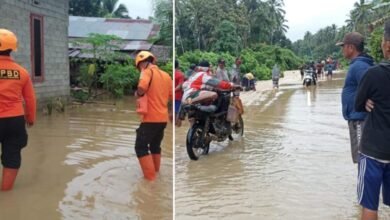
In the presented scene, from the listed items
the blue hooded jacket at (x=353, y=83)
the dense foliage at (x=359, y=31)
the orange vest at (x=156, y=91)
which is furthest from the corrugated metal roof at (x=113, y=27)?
the dense foliage at (x=359, y=31)

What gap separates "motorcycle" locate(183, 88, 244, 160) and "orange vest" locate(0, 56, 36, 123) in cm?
214

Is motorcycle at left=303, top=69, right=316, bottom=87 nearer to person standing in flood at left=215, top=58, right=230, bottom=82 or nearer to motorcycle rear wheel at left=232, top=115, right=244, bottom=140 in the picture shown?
person standing in flood at left=215, top=58, right=230, bottom=82

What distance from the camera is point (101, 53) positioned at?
224 centimetres

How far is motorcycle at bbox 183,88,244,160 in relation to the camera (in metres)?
4.52

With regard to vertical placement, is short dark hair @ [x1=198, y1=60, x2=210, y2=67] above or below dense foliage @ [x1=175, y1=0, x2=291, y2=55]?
below

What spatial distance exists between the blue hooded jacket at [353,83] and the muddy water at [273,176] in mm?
666

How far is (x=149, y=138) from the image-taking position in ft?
9.79

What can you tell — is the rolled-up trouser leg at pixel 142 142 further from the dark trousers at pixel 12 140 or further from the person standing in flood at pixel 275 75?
the person standing in flood at pixel 275 75

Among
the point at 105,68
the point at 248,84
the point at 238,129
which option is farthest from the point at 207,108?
the point at 248,84

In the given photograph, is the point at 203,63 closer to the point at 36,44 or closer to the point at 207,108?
the point at 207,108

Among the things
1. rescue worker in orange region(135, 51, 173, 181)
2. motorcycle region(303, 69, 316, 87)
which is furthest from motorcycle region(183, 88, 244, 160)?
motorcycle region(303, 69, 316, 87)

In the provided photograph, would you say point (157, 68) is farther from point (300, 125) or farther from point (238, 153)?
point (300, 125)

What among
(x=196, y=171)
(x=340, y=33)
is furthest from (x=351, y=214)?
(x=340, y=33)

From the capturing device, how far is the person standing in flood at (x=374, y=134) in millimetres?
2246
